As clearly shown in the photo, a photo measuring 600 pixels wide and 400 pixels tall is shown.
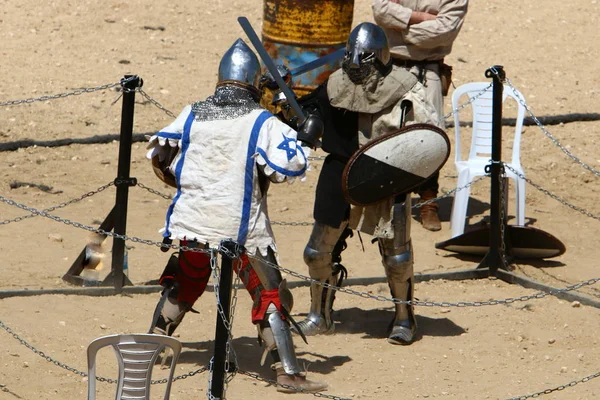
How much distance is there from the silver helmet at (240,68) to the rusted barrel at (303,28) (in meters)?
3.68

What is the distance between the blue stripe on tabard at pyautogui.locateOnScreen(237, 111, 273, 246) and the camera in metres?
5.71

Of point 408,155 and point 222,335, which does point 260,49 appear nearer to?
point 408,155

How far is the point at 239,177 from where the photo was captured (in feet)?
18.9

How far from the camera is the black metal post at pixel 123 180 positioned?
Answer: 716cm

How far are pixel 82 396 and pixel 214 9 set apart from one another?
830cm

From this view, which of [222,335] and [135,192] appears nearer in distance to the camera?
[222,335]

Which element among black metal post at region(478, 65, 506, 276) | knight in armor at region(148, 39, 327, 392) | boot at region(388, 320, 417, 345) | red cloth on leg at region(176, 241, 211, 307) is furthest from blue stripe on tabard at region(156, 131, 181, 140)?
black metal post at region(478, 65, 506, 276)

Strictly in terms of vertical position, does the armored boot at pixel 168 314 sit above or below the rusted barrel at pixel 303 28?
below

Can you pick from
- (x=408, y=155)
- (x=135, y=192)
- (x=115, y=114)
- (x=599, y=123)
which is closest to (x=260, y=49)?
(x=408, y=155)

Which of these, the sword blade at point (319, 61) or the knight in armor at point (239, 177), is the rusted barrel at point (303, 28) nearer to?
the sword blade at point (319, 61)

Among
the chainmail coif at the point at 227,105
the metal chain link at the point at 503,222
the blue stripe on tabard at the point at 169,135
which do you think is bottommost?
the metal chain link at the point at 503,222

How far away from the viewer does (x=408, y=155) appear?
6.27m

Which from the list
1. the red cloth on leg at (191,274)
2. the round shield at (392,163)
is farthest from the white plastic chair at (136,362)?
the round shield at (392,163)

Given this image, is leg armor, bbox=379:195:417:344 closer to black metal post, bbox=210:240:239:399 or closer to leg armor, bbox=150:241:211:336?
leg armor, bbox=150:241:211:336
